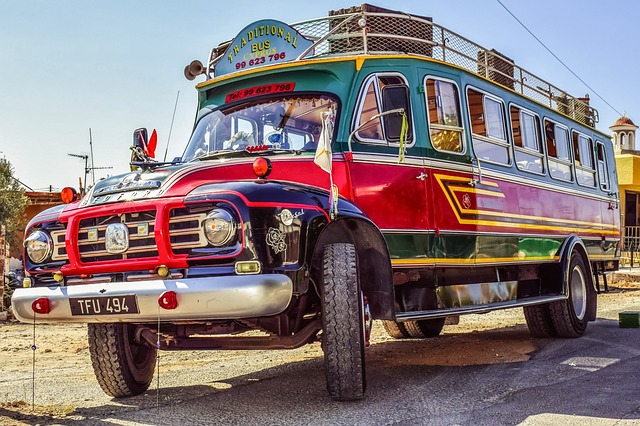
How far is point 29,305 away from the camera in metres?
5.47

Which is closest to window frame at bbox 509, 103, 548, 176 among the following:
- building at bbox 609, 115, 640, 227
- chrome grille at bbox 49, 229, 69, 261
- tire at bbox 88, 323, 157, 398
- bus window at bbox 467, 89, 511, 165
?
bus window at bbox 467, 89, 511, 165

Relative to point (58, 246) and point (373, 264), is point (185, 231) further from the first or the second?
point (373, 264)

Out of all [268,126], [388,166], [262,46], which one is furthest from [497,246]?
[262,46]

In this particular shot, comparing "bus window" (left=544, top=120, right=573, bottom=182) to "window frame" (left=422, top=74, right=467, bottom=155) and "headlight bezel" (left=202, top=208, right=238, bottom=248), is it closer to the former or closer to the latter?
"window frame" (left=422, top=74, right=467, bottom=155)

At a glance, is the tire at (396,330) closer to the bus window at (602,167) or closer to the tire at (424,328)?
the tire at (424,328)

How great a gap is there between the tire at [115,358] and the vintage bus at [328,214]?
15 mm

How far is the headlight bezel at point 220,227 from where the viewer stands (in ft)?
16.2

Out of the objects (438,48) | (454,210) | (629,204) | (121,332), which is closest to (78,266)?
(121,332)

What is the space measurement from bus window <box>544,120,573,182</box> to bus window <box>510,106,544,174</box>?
1.18 ft

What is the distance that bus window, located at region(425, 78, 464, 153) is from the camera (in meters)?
7.31

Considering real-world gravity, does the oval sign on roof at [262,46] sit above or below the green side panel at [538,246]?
above

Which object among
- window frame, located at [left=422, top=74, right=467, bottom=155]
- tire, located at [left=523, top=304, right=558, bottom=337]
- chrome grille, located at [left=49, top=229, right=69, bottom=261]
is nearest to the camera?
chrome grille, located at [left=49, top=229, right=69, bottom=261]

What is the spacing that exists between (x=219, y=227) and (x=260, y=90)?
238 centimetres

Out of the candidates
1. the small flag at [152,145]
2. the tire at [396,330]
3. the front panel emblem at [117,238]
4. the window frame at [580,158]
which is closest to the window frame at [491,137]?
the window frame at [580,158]
